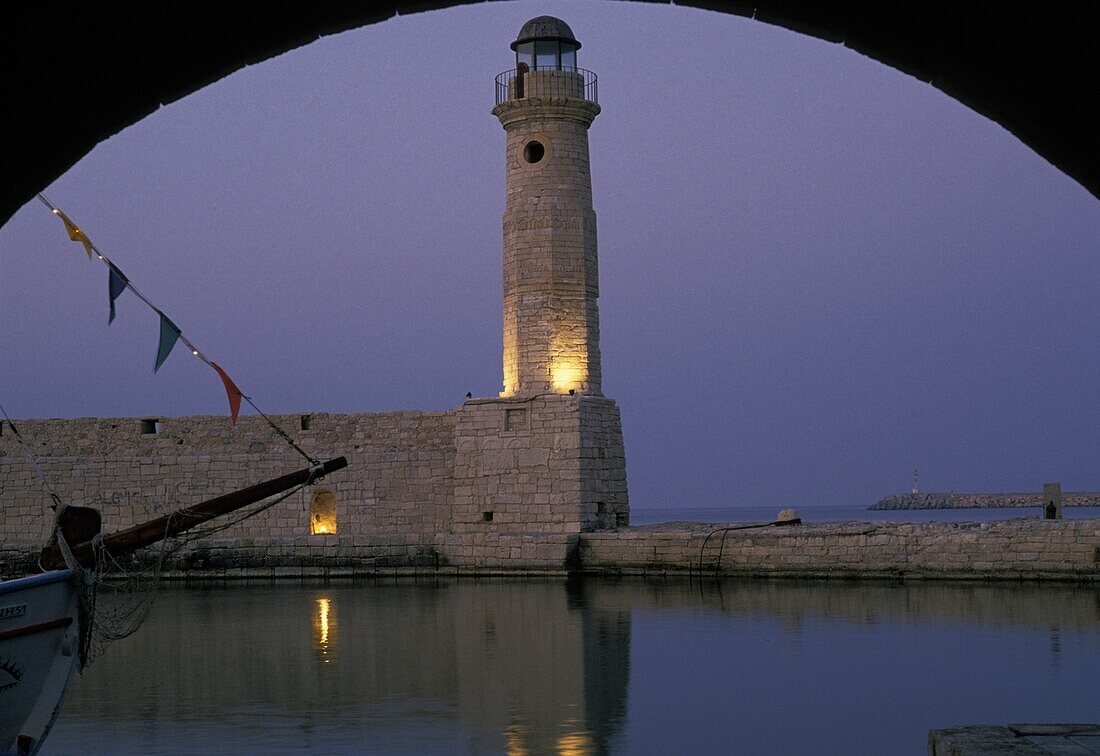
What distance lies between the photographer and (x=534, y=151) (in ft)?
69.6

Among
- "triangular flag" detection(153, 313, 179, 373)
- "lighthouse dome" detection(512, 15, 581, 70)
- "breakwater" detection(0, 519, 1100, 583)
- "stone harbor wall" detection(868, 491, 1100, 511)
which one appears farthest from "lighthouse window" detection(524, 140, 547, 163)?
"stone harbor wall" detection(868, 491, 1100, 511)

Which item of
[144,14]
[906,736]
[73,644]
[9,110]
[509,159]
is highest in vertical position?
[509,159]

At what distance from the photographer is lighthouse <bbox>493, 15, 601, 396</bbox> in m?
20.6

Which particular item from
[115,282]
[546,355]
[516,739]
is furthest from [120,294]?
[546,355]

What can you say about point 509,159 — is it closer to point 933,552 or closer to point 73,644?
point 933,552

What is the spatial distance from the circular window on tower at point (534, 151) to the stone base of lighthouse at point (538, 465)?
13.2 feet

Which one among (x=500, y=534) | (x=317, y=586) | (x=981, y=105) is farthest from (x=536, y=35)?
(x=981, y=105)

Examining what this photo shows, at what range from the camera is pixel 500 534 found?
20.5 metres

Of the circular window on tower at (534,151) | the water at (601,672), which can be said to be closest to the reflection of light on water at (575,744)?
the water at (601,672)

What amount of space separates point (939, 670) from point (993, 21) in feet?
31.0

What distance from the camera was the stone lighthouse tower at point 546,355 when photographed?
20281mm

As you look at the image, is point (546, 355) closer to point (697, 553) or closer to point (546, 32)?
point (697, 553)

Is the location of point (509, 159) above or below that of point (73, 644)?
above

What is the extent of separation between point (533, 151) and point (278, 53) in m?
18.1
